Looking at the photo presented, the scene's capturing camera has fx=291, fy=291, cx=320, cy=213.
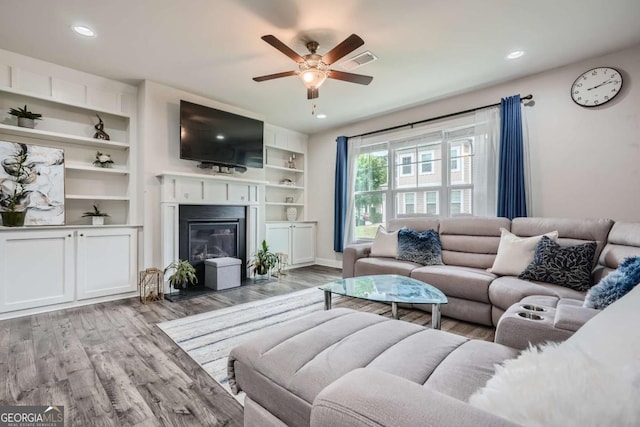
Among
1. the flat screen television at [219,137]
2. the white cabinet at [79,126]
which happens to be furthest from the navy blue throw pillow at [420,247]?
the white cabinet at [79,126]

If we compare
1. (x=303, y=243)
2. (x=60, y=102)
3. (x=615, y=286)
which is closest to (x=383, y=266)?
(x=615, y=286)

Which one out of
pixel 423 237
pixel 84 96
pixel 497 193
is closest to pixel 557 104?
pixel 497 193

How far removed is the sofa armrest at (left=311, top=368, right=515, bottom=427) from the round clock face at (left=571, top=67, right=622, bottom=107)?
3847mm

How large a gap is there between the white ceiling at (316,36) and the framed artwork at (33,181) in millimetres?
994

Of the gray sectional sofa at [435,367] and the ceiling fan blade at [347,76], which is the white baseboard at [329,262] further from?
the ceiling fan blade at [347,76]

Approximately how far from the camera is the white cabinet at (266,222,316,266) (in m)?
5.10

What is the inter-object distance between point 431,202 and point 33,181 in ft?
15.8

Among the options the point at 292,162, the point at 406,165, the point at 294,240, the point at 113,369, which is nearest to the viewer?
the point at 113,369

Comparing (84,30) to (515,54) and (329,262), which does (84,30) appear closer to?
(515,54)

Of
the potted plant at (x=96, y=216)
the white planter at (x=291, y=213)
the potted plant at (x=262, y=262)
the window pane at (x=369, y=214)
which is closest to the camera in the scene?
the potted plant at (x=96, y=216)

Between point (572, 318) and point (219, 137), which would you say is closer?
point (572, 318)

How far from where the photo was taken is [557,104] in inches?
127

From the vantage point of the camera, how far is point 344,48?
2.32m

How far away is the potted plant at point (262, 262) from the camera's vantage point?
4449mm
